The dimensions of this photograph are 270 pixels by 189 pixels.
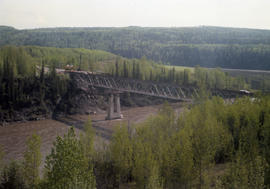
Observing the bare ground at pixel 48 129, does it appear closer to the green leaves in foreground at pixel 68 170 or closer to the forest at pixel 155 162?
the forest at pixel 155 162

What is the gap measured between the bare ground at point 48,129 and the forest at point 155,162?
10864 millimetres

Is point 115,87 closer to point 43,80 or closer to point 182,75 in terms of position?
point 43,80

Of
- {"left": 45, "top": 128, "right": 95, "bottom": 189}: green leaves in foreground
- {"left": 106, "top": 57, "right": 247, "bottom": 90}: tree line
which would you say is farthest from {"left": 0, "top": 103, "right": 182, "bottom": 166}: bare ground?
{"left": 45, "top": 128, "right": 95, "bottom": 189}: green leaves in foreground

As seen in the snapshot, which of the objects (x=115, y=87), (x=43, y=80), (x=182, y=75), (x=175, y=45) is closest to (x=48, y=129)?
(x=43, y=80)

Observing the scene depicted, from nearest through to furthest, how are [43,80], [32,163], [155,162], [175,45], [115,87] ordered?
[155,162]
[32,163]
[43,80]
[115,87]
[175,45]

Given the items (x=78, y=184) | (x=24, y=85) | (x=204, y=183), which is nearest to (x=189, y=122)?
(x=204, y=183)

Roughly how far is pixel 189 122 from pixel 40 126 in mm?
29363

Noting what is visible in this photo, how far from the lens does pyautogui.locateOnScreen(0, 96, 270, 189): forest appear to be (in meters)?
15.6

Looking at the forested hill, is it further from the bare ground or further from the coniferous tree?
the coniferous tree

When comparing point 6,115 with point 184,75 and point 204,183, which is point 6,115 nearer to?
point 184,75

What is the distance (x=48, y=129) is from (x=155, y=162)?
31.2 meters

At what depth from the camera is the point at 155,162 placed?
62.9 ft

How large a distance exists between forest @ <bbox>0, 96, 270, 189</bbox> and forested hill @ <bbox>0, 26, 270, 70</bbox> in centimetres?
7892

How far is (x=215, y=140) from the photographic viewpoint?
2356cm
